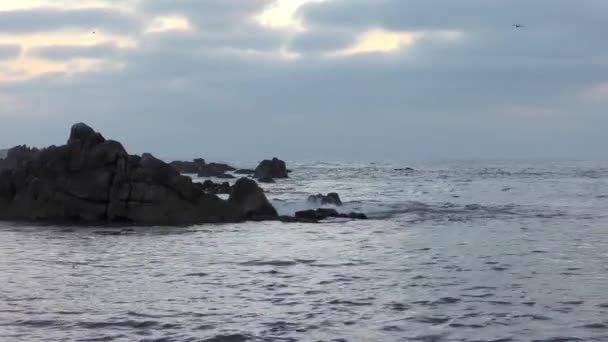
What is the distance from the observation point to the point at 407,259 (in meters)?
19.0

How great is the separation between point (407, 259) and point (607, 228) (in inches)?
482

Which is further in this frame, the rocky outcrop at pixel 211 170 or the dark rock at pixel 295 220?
the rocky outcrop at pixel 211 170

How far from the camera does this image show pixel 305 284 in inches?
594

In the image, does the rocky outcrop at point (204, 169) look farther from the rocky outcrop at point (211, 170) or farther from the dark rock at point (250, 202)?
the dark rock at point (250, 202)

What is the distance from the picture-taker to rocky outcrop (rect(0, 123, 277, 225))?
30.8m

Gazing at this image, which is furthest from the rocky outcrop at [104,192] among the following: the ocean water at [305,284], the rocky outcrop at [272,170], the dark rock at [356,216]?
the rocky outcrop at [272,170]

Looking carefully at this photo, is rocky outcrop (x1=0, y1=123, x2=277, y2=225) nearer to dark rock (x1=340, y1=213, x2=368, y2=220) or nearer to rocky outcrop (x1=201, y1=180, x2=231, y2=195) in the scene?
dark rock (x1=340, y1=213, x2=368, y2=220)

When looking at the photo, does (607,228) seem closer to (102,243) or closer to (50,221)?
(102,243)

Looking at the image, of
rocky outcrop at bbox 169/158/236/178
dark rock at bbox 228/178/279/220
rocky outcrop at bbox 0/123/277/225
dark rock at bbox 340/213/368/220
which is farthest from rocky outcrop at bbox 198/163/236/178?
rocky outcrop at bbox 0/123/277/225

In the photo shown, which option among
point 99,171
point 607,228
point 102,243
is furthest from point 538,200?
point 102,243

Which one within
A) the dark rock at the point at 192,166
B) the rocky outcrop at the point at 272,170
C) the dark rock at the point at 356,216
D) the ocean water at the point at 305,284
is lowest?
the ocean water at the point at 305,284

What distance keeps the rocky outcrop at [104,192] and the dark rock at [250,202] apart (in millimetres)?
56

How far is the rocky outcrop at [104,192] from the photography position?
30.8m

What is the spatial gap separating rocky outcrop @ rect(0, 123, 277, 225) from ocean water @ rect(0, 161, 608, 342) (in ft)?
10.6
